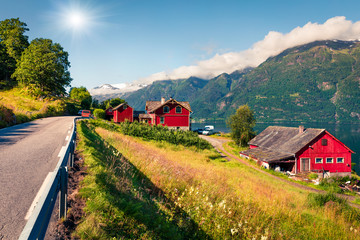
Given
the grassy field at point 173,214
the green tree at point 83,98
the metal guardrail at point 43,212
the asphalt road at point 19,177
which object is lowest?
the grassy field at point 173,214

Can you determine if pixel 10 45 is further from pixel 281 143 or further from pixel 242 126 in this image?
pixel 281 143

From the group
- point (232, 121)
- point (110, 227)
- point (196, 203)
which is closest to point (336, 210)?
point (196, 203)

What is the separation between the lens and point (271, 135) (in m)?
44.9

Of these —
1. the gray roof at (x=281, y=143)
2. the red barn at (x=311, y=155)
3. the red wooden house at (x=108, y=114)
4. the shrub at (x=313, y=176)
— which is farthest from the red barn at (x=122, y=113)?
the shrub at (x=313, y=176)

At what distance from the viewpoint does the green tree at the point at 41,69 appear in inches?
1697

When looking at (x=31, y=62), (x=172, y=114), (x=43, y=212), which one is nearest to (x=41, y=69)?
(x=31, y=62)

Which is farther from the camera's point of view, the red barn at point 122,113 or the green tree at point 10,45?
the red barn at point 122,113

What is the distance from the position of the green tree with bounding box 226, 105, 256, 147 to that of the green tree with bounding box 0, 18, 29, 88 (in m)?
61.0

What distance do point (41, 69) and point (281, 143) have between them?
56850 millimetres

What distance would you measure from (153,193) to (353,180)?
139ft

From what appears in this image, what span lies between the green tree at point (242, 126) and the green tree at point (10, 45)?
2403 inches

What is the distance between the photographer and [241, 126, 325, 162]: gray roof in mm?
34156

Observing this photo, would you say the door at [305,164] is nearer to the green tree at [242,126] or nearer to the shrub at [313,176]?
the shrub at [313,176]

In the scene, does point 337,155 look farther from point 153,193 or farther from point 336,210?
point 153,193
